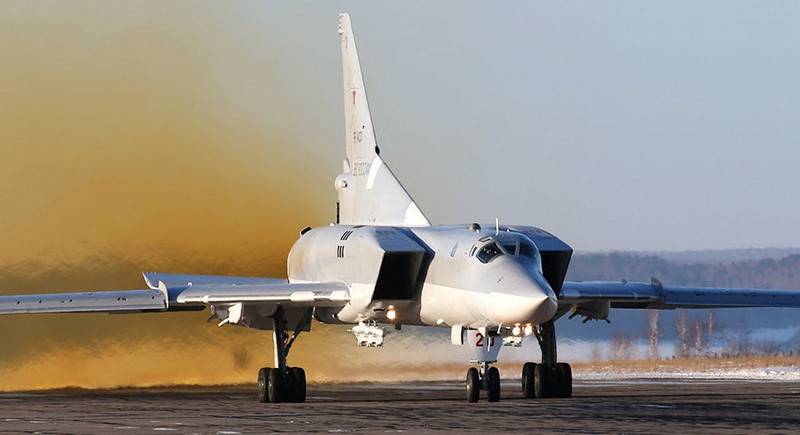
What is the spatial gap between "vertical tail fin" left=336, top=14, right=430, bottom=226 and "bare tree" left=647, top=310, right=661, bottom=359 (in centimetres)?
1061

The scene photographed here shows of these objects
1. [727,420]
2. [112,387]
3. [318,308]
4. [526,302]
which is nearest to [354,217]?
[318,308]

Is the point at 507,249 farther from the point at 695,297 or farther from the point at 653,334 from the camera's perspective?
the point at 653,334

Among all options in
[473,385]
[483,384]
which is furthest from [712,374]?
[473,385]

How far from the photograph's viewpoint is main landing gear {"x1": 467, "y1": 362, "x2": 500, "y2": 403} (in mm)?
28078

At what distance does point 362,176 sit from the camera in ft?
119

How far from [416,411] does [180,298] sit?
7.25 m

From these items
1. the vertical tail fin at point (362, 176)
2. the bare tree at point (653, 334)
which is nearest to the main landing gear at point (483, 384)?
the vertical tail fin at point (362, 176)

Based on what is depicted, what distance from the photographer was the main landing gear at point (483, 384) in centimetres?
2808

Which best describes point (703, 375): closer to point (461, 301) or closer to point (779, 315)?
point (779, 315)

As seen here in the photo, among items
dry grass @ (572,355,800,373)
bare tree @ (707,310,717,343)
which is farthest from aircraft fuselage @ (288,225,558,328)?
bare tree @ (707,310,717,343)

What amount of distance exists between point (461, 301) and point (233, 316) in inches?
187

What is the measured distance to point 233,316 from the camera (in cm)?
3203

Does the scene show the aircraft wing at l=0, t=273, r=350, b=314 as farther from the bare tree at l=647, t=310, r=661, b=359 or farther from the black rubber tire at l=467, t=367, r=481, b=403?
the bare tree at l=647, t=310, r=661, b=359

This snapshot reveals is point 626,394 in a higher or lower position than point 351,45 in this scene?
lower
